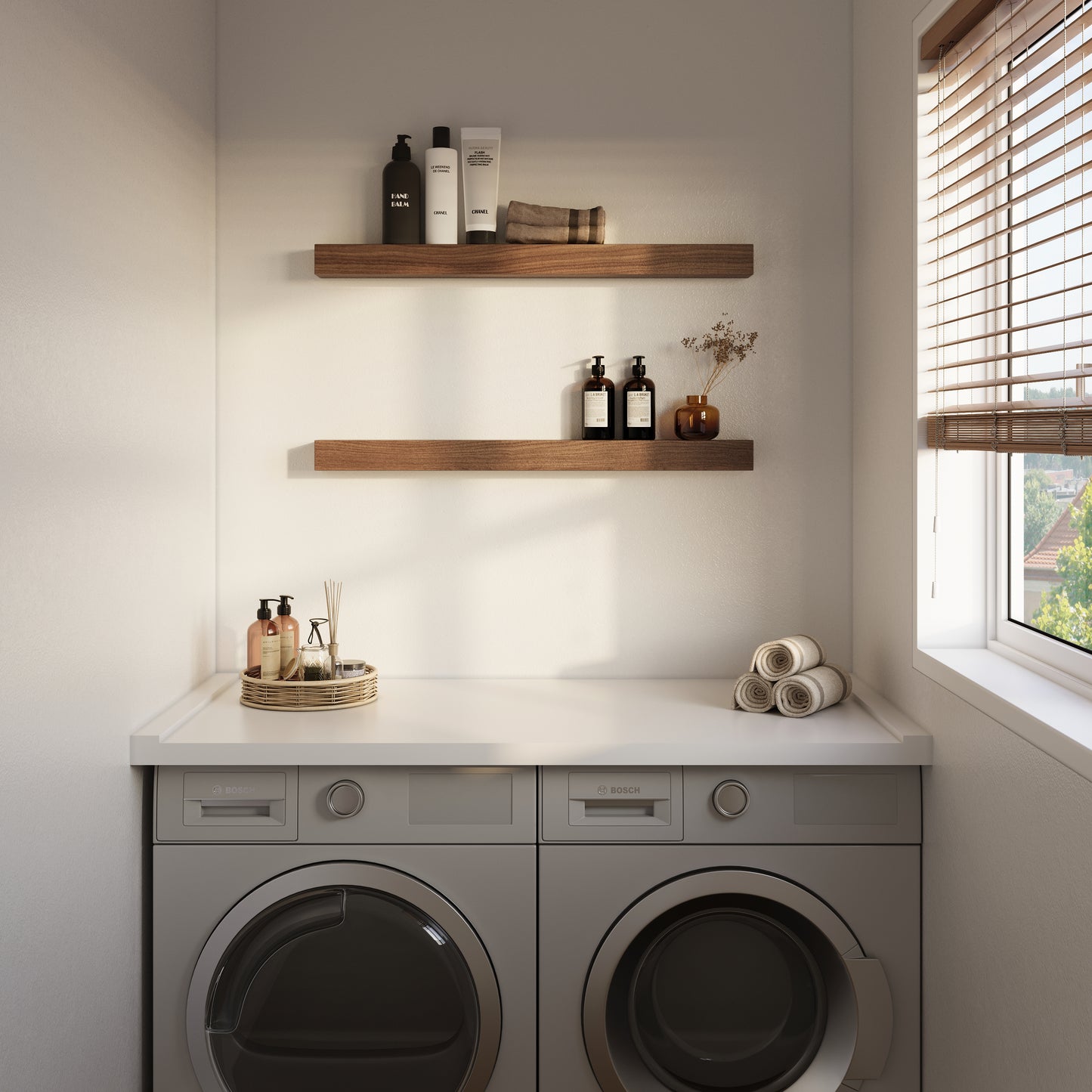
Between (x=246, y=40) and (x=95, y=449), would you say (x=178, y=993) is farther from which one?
(x=246, y=40)

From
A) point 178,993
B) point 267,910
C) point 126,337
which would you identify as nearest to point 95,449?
point 126,337

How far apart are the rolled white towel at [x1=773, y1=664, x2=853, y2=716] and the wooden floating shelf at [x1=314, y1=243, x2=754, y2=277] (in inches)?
34.2

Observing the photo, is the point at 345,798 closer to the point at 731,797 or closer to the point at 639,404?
the point at 731,797

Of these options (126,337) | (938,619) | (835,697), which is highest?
(126,337)

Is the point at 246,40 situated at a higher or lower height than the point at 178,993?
higher

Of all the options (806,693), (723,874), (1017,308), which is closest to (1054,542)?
(1017,308)

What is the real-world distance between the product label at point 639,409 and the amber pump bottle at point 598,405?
0.13ft

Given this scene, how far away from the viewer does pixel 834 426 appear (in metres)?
2.23

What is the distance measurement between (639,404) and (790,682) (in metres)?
0.67

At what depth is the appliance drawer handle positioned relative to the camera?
1.77 m

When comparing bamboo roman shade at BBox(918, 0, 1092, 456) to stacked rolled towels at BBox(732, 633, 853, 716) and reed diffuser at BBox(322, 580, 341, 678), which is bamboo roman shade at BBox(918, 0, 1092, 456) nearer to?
stacked rolled towels at BBox(732, 633, 853, 716)

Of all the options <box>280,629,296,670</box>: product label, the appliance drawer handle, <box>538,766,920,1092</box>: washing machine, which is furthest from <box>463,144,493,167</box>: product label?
the appliance drawer handle

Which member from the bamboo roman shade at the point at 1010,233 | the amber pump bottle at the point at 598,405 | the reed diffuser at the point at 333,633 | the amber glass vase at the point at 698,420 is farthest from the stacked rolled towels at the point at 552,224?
the reed diffuser at the point at 333,633

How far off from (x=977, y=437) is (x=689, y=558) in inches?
31.0
